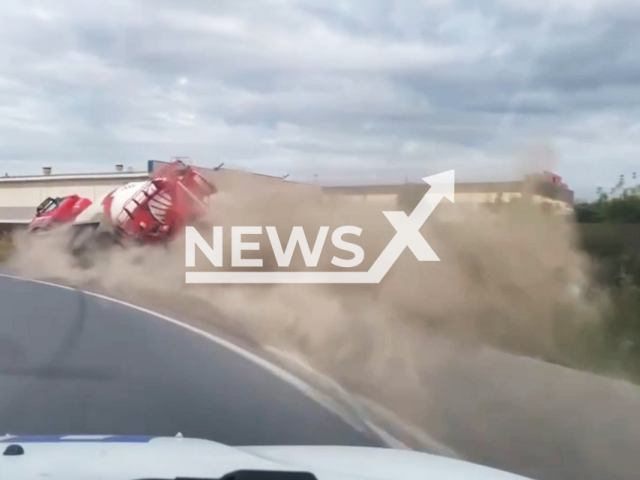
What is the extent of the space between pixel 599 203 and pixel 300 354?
4.87 meters

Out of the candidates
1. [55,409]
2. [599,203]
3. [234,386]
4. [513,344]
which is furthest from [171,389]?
[599,203]

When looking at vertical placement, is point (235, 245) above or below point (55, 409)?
above

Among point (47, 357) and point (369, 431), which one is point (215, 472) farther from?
point (47, 357)

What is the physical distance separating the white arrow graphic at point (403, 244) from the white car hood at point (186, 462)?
8143mm

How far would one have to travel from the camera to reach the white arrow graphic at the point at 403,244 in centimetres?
1217

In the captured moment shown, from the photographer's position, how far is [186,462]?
343 centimetres

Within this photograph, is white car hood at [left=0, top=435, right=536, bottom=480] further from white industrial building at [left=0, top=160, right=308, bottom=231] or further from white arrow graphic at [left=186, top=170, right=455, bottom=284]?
white industrial building at [left=0, top=160, right=308, bottom=231]

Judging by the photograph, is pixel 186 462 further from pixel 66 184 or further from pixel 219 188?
pixel 66 184

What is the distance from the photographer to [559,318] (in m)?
11.7

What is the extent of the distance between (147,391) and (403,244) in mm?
5538

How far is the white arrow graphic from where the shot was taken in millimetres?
12172

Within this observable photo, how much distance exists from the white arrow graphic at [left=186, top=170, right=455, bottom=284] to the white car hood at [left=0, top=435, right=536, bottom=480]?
26.7 ft

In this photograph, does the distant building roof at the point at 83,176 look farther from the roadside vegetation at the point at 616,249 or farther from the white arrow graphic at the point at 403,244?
the roadside vegetation at the point at 616,249

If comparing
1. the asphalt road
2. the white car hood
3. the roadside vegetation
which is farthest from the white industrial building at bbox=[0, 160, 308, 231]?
the white car hood
